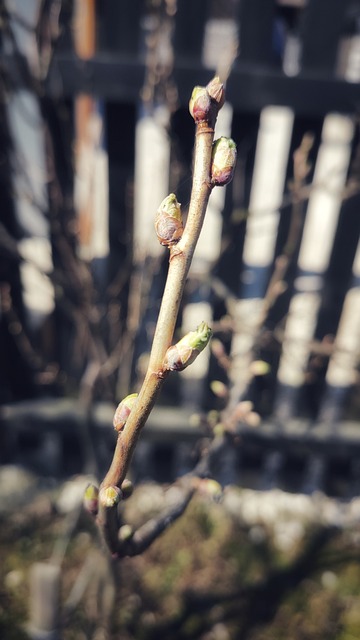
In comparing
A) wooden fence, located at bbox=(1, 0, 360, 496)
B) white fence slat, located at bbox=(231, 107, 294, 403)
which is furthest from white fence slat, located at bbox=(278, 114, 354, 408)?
white fence slat, located at bbox=(231, 107, 294, 403)

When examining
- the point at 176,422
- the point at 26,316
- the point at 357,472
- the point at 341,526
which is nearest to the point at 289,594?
the point at 341,526

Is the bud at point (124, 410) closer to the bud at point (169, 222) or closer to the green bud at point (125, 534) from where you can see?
the bud at point (169, 222)

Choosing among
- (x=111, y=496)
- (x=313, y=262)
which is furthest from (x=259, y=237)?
(x=111, y=496)

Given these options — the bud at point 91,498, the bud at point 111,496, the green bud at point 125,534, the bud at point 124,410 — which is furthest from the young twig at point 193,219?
the green bud at point 125,534

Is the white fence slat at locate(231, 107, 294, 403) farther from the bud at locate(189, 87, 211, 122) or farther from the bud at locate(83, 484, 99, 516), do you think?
the bud at locate(189, 87, 211, 122)

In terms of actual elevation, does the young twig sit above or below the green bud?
above

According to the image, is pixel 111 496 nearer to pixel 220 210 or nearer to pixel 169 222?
pixel 169 222
